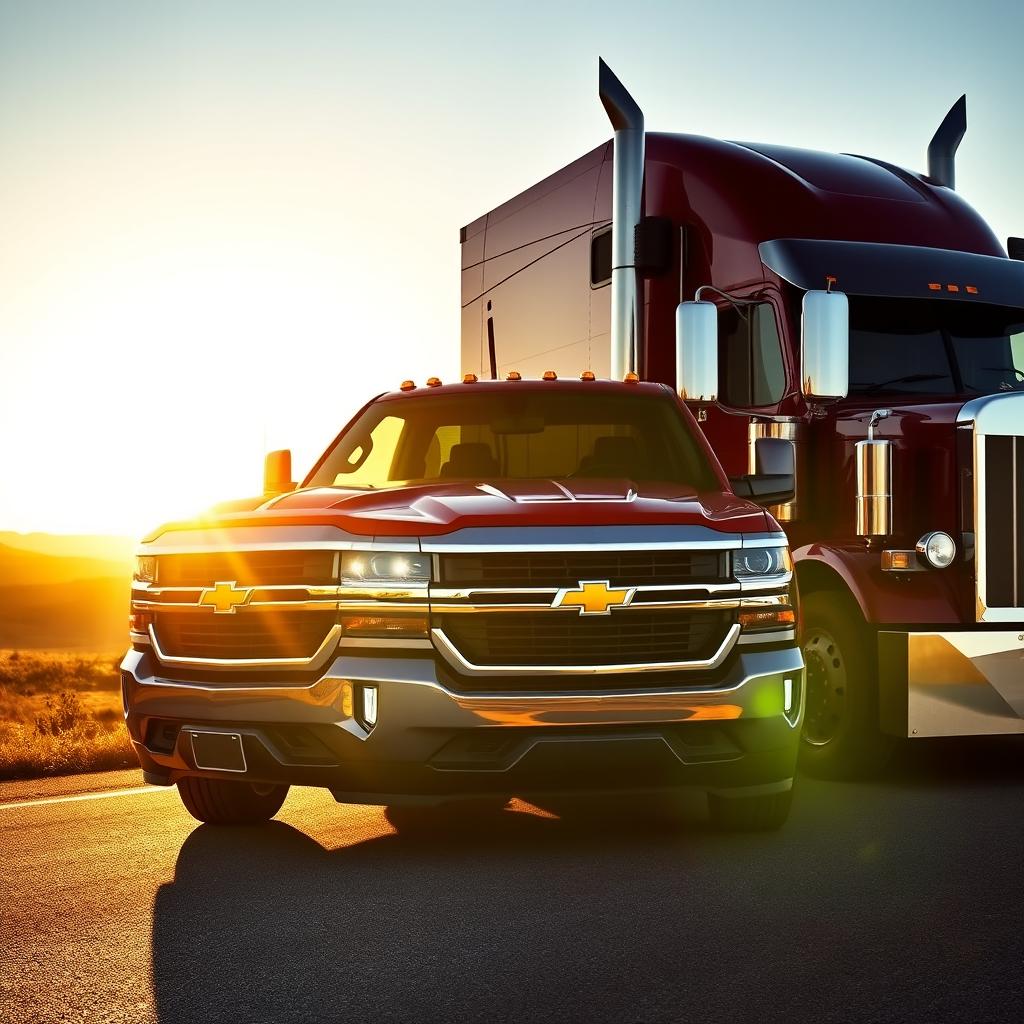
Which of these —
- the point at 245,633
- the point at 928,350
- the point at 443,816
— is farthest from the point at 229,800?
the point at 928,350

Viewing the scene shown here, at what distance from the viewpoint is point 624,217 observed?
1072 centimetres

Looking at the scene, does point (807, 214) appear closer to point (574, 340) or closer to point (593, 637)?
point (574, 340)

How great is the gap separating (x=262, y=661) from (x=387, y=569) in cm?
64

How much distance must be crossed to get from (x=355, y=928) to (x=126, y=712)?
6.19 feet

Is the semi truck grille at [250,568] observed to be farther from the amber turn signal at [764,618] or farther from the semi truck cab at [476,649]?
the amber turn signal at [764,618]

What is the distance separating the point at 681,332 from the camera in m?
9.35

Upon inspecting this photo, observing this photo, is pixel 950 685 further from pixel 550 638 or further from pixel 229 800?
pixel 229 800

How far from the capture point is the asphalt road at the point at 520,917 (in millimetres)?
4574

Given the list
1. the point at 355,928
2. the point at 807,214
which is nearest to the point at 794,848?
the point at 355,928

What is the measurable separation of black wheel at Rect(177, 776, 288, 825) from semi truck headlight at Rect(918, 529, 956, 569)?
11.9 ft

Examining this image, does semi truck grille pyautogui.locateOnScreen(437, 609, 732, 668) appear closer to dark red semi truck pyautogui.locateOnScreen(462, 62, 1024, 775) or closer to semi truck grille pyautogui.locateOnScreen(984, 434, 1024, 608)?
dark red semi truck pyautogui.locateOnScreen(462, 62, 1024, 775)

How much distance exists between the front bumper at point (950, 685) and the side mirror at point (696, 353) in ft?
5.95

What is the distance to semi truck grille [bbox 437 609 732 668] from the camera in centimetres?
614

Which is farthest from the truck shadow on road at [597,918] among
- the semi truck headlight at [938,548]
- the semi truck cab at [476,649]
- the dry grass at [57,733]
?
the dry grass at [57,733]
